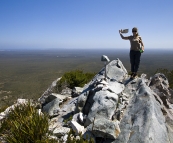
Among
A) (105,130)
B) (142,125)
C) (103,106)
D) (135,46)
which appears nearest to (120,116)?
(103,106)

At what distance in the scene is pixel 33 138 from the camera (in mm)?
5180

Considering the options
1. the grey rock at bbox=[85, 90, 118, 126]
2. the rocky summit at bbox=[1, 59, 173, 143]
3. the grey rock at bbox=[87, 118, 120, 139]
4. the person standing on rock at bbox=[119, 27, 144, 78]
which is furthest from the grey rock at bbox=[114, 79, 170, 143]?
the person standing on rock at bbox=[119, 27, 144, 78]

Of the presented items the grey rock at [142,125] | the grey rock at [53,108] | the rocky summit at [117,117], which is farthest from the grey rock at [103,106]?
the grey rock at [53,108]

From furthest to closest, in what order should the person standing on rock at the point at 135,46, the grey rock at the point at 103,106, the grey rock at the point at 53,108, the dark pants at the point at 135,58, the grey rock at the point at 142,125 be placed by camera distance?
the dark pants at the point at 135,58 < the person standing on rock at the point at 135,46 < the grey rock at the point at 53,108 < the grey rock at the point at 103,106 < the grey rock at the point at 142,125

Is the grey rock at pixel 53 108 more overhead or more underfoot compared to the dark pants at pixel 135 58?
more underfoot

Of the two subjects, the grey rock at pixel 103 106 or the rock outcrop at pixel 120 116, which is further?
the grey rock at pixel 103 106

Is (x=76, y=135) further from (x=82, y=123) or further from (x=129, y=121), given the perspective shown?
(x=129, y=121)

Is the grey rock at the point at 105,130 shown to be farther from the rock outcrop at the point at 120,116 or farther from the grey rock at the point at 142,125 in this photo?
the grey rock at the point at 142,125

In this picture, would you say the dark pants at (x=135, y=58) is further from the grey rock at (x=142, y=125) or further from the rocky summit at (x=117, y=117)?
the grey rock at (x=142, y=125)

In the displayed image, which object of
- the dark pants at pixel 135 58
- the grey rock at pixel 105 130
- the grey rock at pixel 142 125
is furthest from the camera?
the dark pants at pixel 135 58

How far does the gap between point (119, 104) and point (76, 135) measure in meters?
2.34

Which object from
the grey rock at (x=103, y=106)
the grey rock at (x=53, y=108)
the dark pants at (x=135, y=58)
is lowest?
the grey rock at (x=53, y=108)

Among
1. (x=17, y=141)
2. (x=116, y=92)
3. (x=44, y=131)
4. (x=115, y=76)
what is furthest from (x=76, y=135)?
(x=115, y=76)

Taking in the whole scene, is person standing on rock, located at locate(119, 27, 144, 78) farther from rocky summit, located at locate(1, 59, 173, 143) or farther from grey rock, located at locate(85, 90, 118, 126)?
grey rock, located at locate(85, 90, 118, 126)
